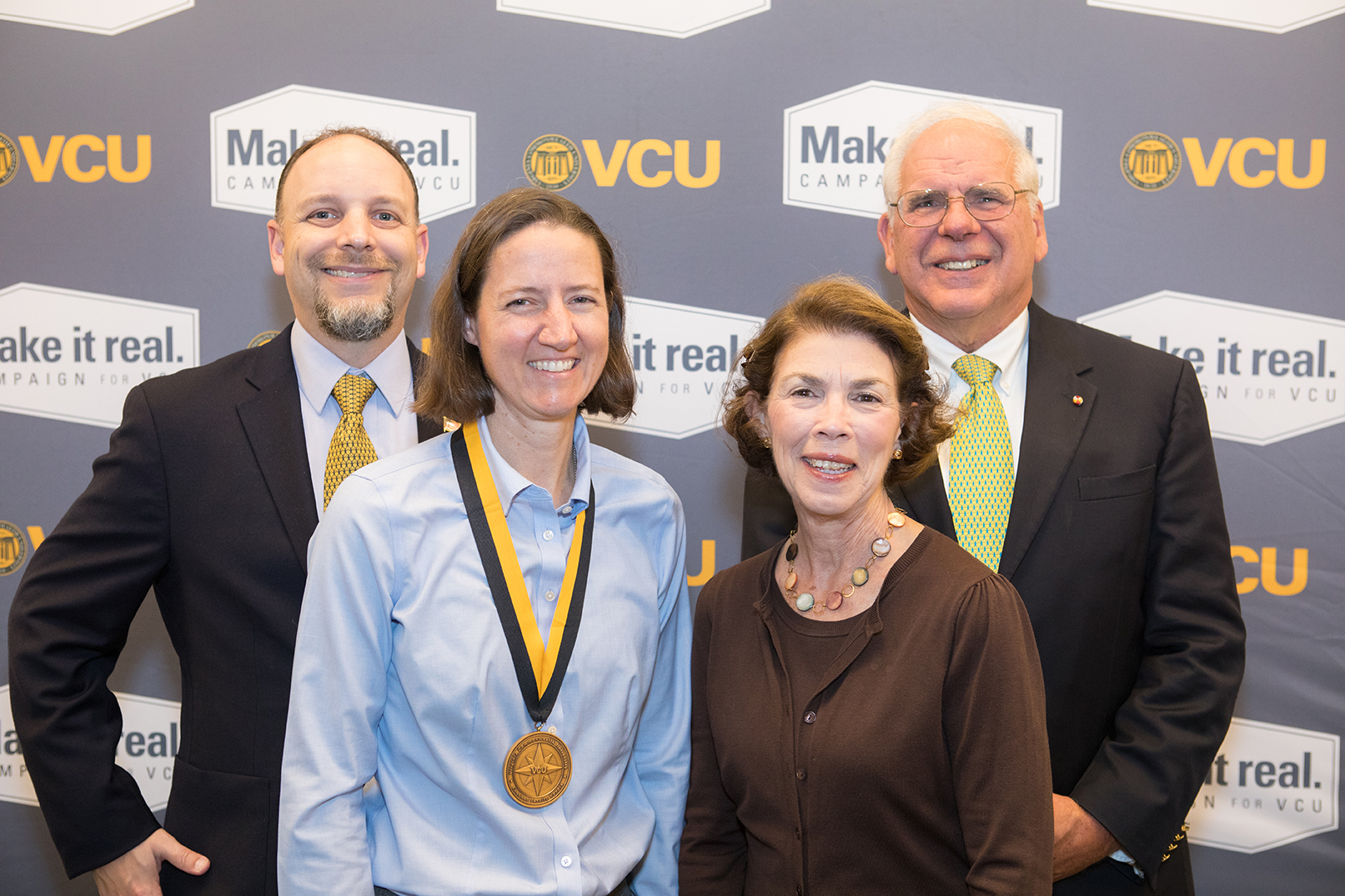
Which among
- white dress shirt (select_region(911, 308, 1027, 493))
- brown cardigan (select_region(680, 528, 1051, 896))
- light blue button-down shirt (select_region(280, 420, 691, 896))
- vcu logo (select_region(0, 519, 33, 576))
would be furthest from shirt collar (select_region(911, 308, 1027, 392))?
vcu logo (select_region(0, 519, 33, 576))

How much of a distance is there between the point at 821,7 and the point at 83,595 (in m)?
2.52

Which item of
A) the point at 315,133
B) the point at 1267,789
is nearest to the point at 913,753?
the point at 1267,789

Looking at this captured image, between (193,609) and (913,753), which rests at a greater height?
(193,609)

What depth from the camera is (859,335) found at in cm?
172

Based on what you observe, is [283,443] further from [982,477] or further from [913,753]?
[982,477]

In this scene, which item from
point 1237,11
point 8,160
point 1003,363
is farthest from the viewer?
point 8,160

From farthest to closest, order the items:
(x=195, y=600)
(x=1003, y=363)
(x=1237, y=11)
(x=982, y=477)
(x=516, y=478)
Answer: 1. (x=1237, y=11)
2. (x=1003, y=363)
3. (x=982, y=477)
4. (x=195, y=600)
5. (x=516, y=478)

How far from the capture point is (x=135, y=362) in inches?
120

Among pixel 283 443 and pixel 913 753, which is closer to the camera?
pixel 913 753

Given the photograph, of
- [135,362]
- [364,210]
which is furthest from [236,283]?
[364,210]

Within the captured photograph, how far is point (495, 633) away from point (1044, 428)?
1228 millimetres

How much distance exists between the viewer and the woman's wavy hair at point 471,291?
171cm

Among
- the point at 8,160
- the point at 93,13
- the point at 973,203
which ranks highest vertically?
the point at 93,13

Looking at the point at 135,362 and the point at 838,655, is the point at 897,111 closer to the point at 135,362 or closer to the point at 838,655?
the point at 838,655
